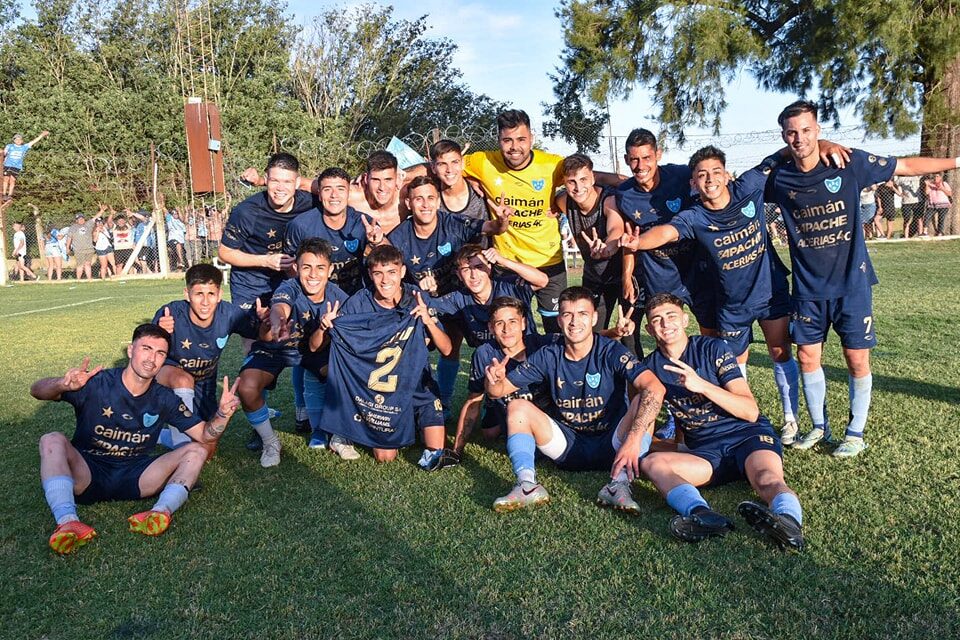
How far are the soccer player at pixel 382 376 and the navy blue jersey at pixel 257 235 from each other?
4.21ft

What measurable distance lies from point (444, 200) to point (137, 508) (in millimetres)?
3273

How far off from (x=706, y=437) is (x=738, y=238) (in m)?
1.54

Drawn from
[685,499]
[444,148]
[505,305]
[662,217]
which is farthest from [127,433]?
[662,217]

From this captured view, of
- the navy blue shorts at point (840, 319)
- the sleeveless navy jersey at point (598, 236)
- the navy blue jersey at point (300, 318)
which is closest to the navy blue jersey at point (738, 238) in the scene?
the navy blue shorts at point (840, 319)

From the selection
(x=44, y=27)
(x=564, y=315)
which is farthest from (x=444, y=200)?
(x=44, y=27)

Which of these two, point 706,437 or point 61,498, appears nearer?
point 61,498

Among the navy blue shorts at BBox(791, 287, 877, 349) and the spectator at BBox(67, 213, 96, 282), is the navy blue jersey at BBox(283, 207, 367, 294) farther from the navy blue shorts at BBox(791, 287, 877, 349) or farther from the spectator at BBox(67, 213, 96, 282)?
the spectator at BBox(67, 213, 96, 282)

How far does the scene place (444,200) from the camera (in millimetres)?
6527

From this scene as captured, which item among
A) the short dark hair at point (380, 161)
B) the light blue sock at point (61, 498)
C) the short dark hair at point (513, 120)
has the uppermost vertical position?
the short dark hair at point (513, 120)

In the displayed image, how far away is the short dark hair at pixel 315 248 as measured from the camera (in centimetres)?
576

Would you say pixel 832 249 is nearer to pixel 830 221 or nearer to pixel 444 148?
pixel 830 221

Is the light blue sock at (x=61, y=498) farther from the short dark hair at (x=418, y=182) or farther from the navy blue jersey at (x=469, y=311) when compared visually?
the short dark hair at (x=418, y=182)

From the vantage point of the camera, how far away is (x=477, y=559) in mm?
3799

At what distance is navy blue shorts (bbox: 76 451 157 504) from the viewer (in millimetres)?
4645
